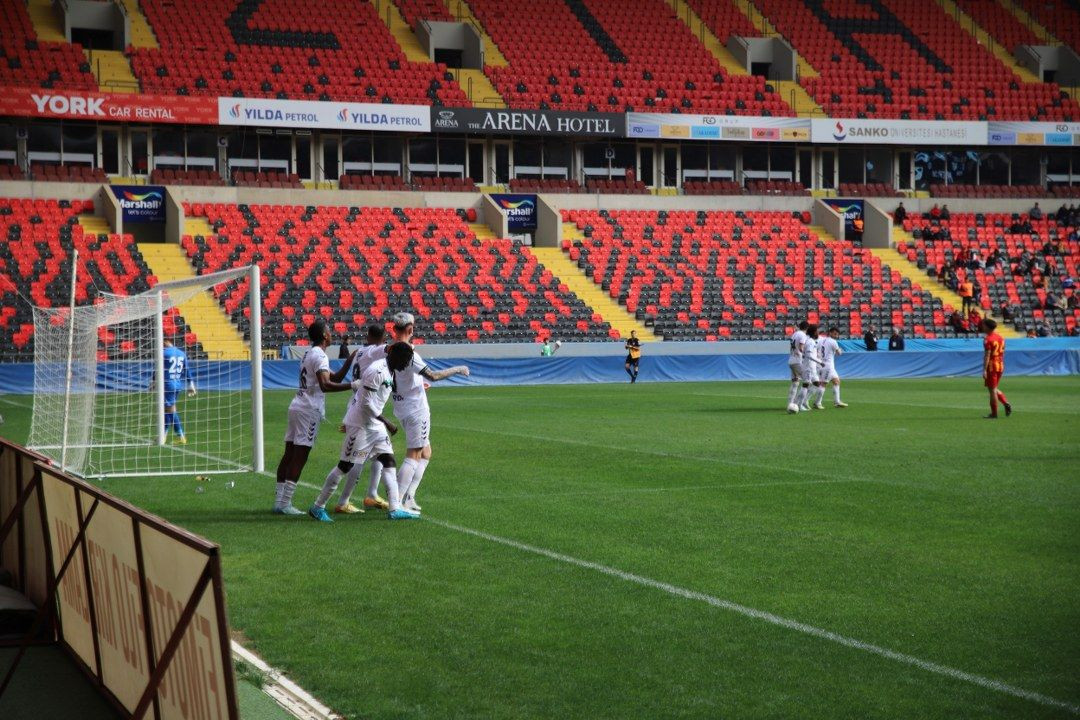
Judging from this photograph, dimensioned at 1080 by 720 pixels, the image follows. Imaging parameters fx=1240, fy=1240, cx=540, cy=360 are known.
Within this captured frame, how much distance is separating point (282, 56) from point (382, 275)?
548 inches

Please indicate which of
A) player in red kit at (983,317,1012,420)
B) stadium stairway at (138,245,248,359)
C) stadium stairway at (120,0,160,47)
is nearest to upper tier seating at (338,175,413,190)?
stadium stairway at (138,245,248,359)

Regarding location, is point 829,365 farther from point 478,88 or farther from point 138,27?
point 138,27

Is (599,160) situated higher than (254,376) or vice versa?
(599,160)

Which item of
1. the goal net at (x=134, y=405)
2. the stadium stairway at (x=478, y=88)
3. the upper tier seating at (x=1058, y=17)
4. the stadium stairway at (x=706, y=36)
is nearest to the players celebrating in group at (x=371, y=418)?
the goal net at (x=134, y=405)

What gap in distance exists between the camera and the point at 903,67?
62.2 metres

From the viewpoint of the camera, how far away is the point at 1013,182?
61750 mm

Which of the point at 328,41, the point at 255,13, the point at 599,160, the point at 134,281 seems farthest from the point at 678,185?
the point at 134,281

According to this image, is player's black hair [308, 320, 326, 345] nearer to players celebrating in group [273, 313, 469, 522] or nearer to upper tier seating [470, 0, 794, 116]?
players celebrating in group [273, 313, 469, 522]

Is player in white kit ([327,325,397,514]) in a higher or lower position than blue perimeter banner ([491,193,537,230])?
lower

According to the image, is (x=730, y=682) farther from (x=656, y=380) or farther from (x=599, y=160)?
(x=599, y=160)

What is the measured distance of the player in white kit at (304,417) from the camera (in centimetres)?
1216

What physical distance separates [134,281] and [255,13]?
764 inches

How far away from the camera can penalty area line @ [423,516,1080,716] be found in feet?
19.9

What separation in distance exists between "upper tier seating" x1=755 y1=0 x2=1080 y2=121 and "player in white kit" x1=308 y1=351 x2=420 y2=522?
50.0 meters
